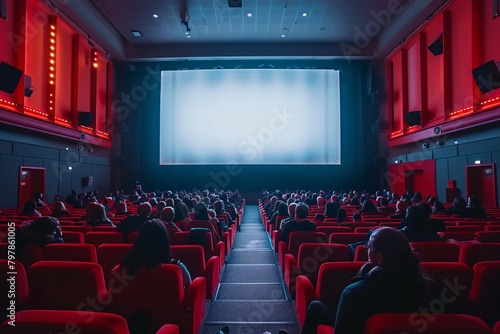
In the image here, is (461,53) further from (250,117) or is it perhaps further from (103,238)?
(103,238)

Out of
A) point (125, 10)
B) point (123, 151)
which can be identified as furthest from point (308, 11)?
point (123, 151)

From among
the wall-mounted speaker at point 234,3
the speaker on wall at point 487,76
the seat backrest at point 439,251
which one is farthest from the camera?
the wall-mounted speaker at point 234,3

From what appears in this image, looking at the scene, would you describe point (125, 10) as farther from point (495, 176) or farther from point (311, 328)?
point (311, 328)

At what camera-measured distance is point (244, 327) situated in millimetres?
3152

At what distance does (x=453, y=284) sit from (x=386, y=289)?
629 mm

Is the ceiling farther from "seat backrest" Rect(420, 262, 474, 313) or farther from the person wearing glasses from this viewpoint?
the person wearing glasses

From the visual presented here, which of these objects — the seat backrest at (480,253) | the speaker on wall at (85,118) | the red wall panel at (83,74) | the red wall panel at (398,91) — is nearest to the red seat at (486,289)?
the seat backrest at (480,253)

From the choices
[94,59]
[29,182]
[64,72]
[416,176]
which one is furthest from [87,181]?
[416,176]

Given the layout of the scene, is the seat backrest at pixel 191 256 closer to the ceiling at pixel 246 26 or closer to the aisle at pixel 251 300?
the aisle at pixel 251 300

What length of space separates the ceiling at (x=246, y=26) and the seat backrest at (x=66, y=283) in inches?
520

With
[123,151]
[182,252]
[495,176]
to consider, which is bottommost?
[182,252]

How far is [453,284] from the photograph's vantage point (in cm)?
205

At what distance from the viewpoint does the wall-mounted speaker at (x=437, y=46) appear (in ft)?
43.9

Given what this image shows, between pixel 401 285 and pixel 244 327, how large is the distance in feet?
5.97
